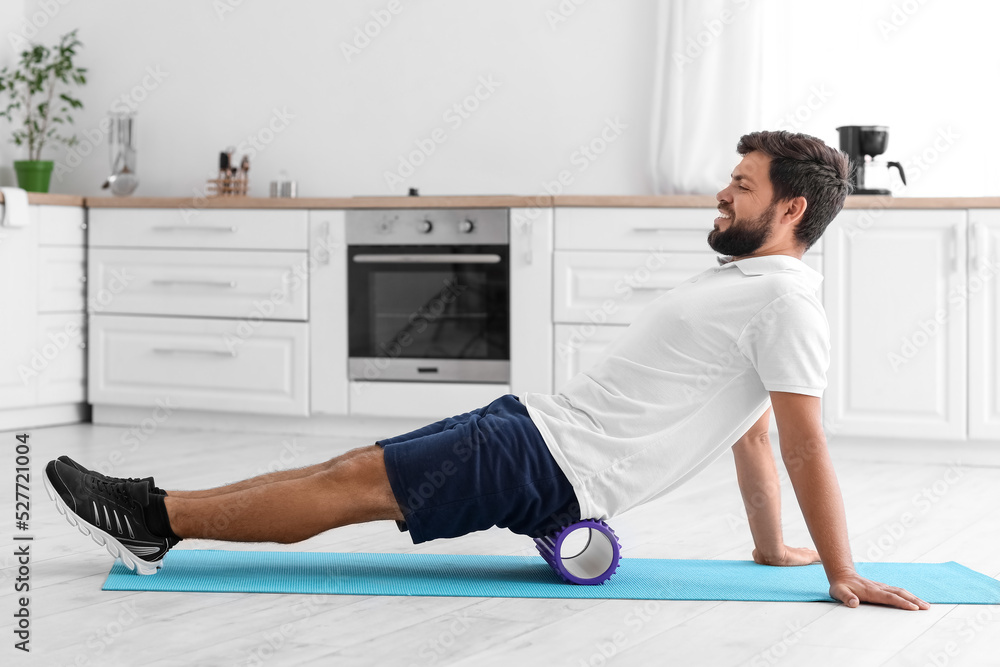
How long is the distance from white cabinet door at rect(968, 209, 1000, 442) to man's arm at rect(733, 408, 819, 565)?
160 centimetres

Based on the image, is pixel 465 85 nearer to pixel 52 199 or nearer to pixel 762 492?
pixel 52 199

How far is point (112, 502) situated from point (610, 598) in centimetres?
86

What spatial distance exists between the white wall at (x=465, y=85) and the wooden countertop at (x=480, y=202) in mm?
495

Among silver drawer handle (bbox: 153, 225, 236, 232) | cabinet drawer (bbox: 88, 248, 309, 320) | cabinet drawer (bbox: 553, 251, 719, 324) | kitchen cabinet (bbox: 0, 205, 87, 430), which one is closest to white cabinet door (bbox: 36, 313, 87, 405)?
kitchen cabinet (bbox: 0, 205, 87, 430)

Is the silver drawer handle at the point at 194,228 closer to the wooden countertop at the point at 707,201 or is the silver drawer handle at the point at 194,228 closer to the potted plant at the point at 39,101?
the potted plant at the point at 39,101

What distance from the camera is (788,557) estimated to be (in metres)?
2.15

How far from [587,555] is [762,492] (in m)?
0.36

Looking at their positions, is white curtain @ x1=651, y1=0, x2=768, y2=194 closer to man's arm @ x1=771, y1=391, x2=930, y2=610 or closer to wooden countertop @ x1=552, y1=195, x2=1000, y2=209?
wooden countertop @ x1=552, y1=195, x2=1000, y2=209

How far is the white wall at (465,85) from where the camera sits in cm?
399

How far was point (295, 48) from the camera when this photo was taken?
4.70m

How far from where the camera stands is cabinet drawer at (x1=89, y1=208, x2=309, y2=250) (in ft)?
13.1

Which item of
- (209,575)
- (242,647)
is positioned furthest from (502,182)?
(242,647)

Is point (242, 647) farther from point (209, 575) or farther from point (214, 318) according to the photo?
point (214, 318)

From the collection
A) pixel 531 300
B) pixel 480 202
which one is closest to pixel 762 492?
pixel 531 300
